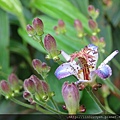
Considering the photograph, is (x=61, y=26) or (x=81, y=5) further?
(x=81, y=5)

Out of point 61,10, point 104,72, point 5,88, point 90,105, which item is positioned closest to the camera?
point 104,72

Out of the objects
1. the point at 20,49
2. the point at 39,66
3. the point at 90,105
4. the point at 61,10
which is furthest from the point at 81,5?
the point at 39,66

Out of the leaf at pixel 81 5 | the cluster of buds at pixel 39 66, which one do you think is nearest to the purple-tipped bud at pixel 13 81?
the cluster of buds at pixel 39 66

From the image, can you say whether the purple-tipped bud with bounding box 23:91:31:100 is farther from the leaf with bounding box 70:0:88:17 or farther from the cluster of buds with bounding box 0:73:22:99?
the leaf with bounding box 70:0:88:17

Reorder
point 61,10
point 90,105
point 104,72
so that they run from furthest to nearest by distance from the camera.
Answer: point 61,10 → point 90,105 → point 104,72

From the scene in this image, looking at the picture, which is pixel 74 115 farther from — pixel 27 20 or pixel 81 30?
pixel 27 20

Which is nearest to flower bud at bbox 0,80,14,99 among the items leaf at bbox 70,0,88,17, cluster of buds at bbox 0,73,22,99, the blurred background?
cluster of buds at bbox 0,73,22,99

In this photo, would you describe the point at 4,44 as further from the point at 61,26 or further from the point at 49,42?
the point at 49,42

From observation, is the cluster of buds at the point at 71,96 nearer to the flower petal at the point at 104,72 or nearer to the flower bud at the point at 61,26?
the flower petal at the point at 104,72
